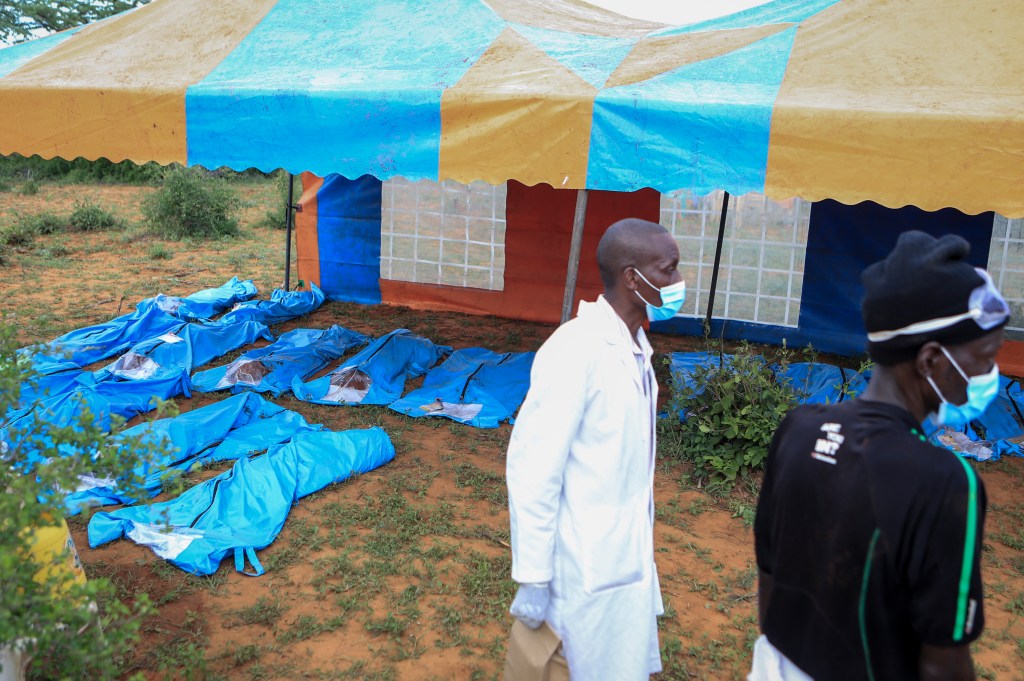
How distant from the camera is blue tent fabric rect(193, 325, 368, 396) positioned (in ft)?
20.1

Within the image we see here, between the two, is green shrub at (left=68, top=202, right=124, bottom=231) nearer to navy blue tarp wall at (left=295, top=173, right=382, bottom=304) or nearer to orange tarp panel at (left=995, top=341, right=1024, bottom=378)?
navy blue tarp wall at (left=295, top=173, right=382, bottom=304)

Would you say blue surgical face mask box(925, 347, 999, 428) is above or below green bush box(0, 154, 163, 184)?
above

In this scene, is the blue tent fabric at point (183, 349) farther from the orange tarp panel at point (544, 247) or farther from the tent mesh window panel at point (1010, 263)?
Result: the tent mesh window panel at point (1010, 263)

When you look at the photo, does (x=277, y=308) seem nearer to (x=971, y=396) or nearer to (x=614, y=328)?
(x=614, y=328)

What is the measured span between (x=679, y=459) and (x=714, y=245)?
3.35 meters

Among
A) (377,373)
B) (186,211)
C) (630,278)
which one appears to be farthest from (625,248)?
(186,211)

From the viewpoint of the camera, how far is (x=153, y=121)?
508 cm

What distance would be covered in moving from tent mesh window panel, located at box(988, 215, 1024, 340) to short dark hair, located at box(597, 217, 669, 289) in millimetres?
6007

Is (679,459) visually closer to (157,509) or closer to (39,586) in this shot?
(157,509)

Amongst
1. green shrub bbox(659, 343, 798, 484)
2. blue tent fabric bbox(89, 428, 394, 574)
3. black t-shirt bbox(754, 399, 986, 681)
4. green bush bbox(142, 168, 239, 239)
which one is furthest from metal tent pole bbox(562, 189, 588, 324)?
green bush bbox(142, 168, 239, 239)

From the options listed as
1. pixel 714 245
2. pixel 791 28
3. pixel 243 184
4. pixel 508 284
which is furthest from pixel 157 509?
pixel 243 184

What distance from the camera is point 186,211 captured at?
1318 centimetres

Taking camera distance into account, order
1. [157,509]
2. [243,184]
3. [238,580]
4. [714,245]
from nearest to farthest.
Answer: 1. [238,580]
2. [157,509]
3. [714,245]
4. [243,184]

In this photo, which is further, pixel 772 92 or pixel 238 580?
pixel 772 92
